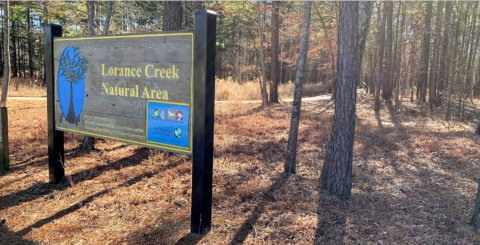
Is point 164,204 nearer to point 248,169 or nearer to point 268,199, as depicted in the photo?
point 268,199

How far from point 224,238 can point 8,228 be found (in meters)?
2.44

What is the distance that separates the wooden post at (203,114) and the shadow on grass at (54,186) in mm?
2585

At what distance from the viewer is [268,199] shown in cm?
491

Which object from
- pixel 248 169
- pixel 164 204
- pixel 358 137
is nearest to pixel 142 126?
pixel 164 204

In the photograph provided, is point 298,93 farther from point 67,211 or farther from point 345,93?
point 67,211

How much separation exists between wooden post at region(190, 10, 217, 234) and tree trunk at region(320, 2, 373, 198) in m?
2.19

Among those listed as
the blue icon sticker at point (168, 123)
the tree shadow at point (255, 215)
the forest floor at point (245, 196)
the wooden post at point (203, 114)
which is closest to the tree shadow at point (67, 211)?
the forest floor at point (245, 196)

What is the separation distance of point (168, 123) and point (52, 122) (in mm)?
2405

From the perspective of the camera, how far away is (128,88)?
436cm

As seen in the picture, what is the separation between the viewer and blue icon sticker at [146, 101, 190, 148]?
3.79 metres

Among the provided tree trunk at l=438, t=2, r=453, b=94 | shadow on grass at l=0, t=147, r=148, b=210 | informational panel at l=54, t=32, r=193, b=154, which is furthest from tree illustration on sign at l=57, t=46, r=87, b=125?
tree trunk at l=438, t=2, r=453, b=94

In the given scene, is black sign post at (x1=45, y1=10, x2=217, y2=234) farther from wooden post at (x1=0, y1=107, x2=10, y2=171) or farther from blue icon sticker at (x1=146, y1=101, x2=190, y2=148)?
wooden post at (x1=0, y1=107, x2=10, y2=171)

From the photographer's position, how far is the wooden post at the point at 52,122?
16.9ft

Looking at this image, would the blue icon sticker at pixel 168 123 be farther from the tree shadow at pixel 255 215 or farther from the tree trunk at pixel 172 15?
the tree trunk at pixel 172 15
